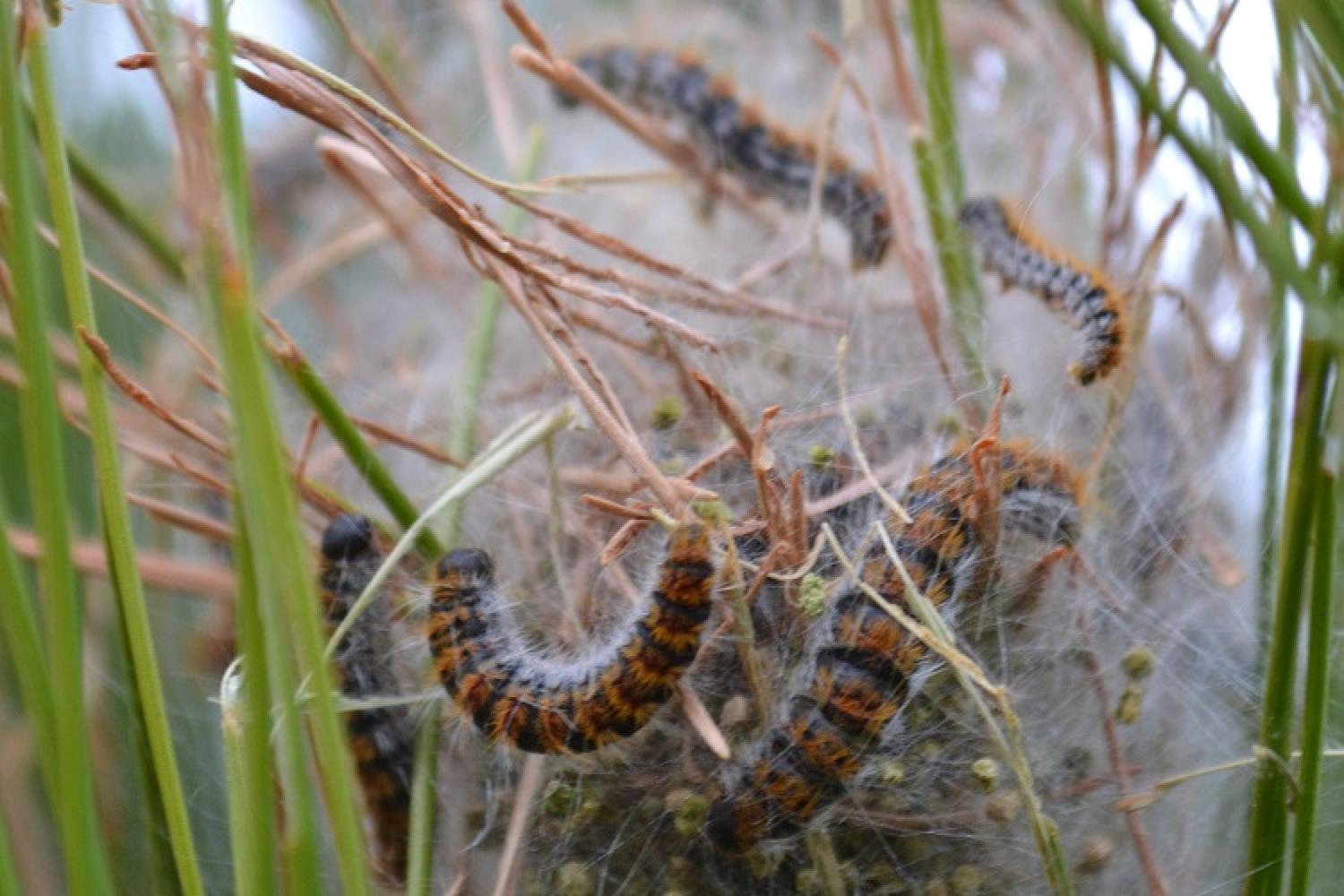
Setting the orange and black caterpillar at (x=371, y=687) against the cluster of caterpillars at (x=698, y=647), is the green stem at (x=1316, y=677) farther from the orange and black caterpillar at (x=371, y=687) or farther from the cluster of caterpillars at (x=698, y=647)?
the orange and black caterpillar at (x=371, y=687)

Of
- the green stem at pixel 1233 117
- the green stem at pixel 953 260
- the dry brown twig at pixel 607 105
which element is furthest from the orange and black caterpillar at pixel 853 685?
the dry brown twig at pixel 607 105

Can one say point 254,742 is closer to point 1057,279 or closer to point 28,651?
point 28,651

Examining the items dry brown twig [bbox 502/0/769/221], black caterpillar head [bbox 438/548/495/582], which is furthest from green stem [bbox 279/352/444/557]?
dry brown twig [bbox 502/0/769/221]

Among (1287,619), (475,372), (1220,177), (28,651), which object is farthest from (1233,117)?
(475,372)

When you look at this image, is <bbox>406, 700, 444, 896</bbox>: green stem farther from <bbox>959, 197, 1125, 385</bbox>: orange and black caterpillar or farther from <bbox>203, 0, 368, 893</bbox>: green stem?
<bbox>959, 197, 1125, 385</bbox>: orange and black caterpillar

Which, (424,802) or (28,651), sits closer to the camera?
(28,651)

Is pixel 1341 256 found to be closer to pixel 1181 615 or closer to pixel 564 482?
pixel 1181 615
